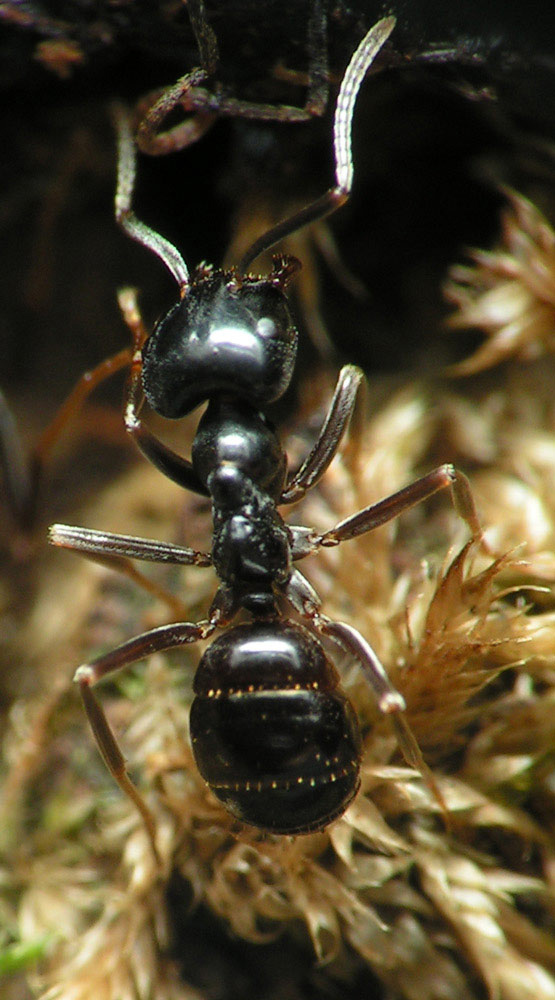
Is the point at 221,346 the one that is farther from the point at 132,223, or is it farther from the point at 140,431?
the point at 132,223

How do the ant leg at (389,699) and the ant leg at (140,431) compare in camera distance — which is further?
the ant leg at (140,431)

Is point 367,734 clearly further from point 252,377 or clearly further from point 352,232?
point 352,232

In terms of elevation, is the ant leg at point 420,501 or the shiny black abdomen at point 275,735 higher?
the ant leg at point 420,501

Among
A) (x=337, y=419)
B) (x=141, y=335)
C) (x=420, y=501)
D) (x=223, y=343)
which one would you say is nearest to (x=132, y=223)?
(x=141, y=335)

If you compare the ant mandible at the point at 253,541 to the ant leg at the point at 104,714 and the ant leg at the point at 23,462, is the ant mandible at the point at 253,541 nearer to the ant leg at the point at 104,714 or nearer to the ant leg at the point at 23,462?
the ant leg at the point at 104,714

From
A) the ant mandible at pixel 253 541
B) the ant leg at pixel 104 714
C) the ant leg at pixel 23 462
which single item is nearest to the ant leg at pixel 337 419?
the ant mandible at pixel 253 541

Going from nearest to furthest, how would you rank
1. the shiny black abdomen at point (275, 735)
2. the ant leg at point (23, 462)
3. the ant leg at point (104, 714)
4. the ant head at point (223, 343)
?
the shiny black abdomen at point (275, 735), the ant leg at point (104, 714), the ant head at point (223, 343), the ant leg at point (23, 462)
